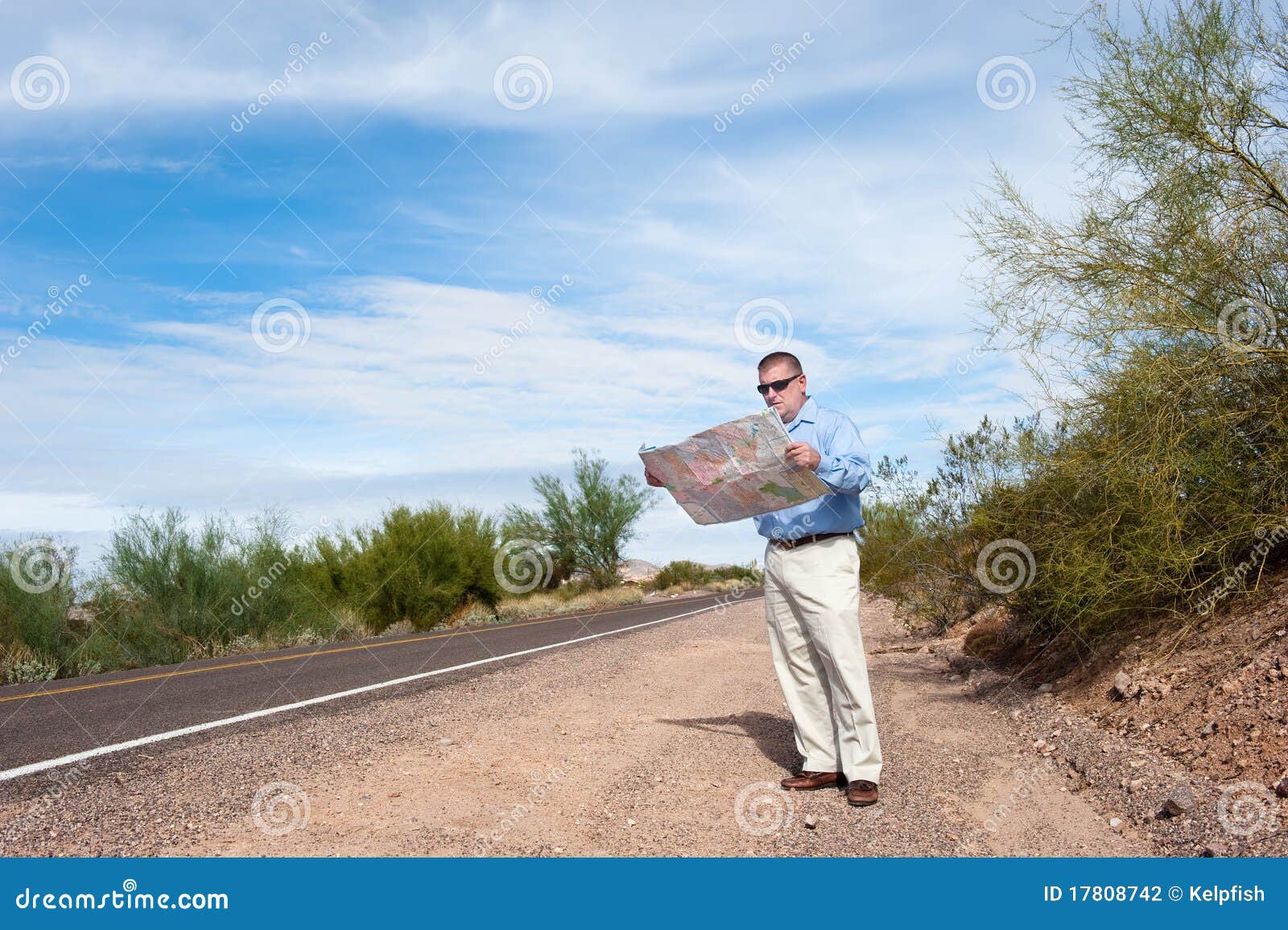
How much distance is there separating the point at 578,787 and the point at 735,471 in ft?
6.15

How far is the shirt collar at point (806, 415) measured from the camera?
523 cm

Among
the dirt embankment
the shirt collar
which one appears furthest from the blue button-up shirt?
the dirt embankment

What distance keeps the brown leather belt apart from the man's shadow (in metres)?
1.39

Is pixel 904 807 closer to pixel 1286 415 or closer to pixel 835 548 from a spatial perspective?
pixel 835 548

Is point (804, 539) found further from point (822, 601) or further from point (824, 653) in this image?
point (824, 653)

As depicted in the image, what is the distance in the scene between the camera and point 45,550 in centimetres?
1664

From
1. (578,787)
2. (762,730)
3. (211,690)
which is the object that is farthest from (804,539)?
(211,690)

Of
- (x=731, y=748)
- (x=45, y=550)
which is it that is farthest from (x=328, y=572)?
(x=731, y=748)

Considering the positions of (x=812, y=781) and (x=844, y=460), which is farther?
A: (x=812, y=781)

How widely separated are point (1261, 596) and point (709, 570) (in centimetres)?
6073

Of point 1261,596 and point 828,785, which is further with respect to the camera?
point 1261,596

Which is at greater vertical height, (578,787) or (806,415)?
(806,415)

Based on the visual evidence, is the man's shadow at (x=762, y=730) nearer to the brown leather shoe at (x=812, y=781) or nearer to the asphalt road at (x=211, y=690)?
the brown leather shoe at (x=812, y=781)

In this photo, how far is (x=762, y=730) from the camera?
6.81 m
